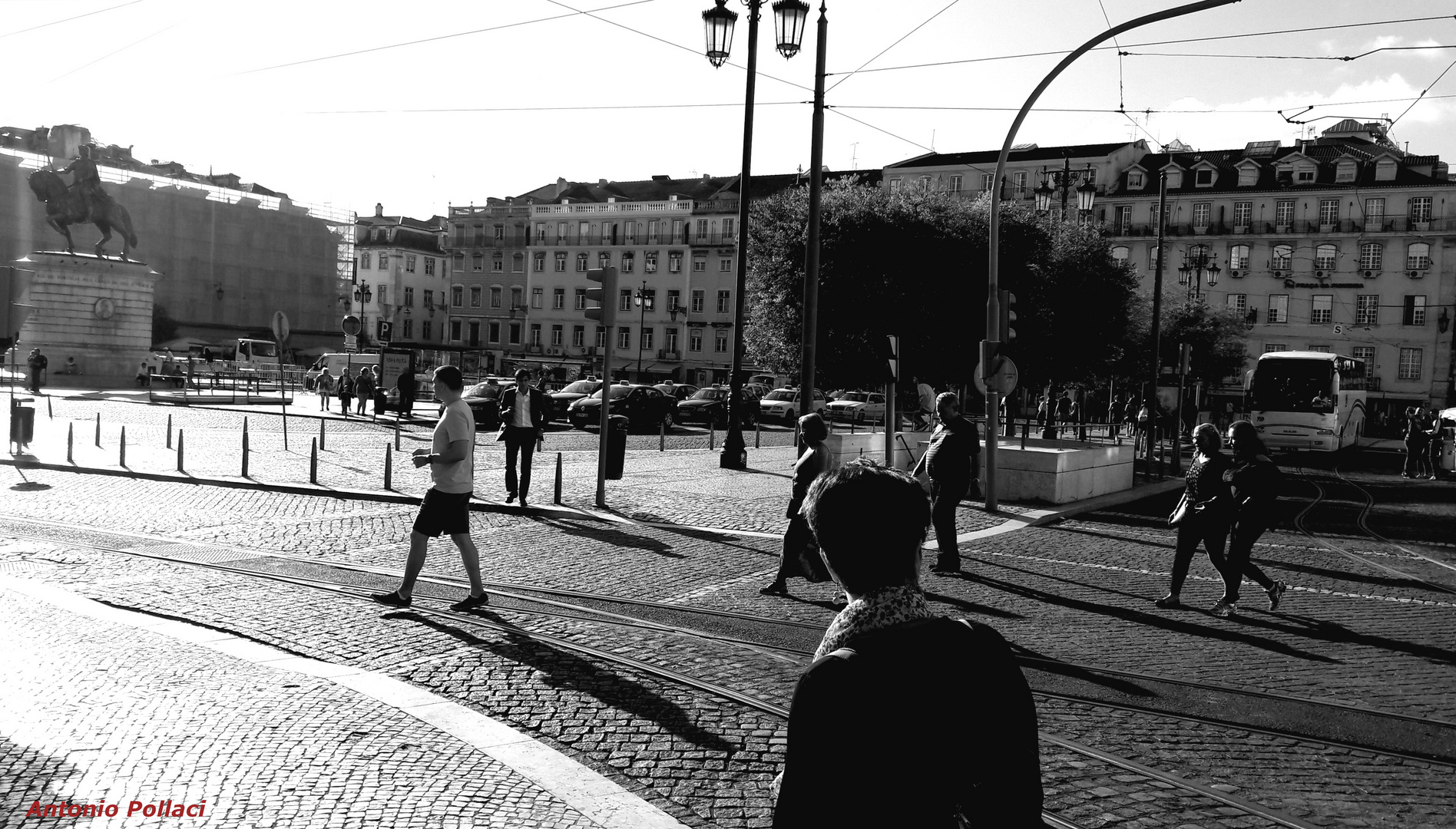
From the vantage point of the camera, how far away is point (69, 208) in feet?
148

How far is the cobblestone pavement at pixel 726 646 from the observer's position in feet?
16.6

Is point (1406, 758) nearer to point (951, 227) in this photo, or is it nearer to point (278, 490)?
point (278, 490)

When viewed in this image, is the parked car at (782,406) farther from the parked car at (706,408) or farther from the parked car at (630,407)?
the parked car at (630,407)

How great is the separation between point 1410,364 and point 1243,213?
42.5 feet

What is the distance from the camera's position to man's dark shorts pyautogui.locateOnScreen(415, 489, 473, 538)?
316 inches

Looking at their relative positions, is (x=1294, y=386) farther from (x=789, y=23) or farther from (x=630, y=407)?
(x=789, y=23)

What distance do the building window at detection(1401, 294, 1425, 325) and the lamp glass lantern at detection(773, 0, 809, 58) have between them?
60334mm

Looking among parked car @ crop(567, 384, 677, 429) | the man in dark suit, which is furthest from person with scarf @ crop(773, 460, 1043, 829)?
parked car @ crop(567, 384, 677, 429)

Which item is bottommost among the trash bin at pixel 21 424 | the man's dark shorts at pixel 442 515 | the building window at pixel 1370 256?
the trash bin at pixel 21 424

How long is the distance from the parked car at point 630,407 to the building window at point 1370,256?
161 ft

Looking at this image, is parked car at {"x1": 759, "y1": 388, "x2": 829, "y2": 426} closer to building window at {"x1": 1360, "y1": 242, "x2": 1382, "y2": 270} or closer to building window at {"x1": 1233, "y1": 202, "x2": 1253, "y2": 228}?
building window at {"x1": 1233, "y1": 202, "x2": 1253, "y2": 228}

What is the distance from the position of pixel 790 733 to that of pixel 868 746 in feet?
0.46

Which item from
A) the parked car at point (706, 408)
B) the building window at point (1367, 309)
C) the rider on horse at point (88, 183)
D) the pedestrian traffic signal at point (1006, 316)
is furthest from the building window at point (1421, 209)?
the rider on horse at point (88, 183)

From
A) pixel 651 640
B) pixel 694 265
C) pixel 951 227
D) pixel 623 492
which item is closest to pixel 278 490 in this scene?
pixel 623 492
